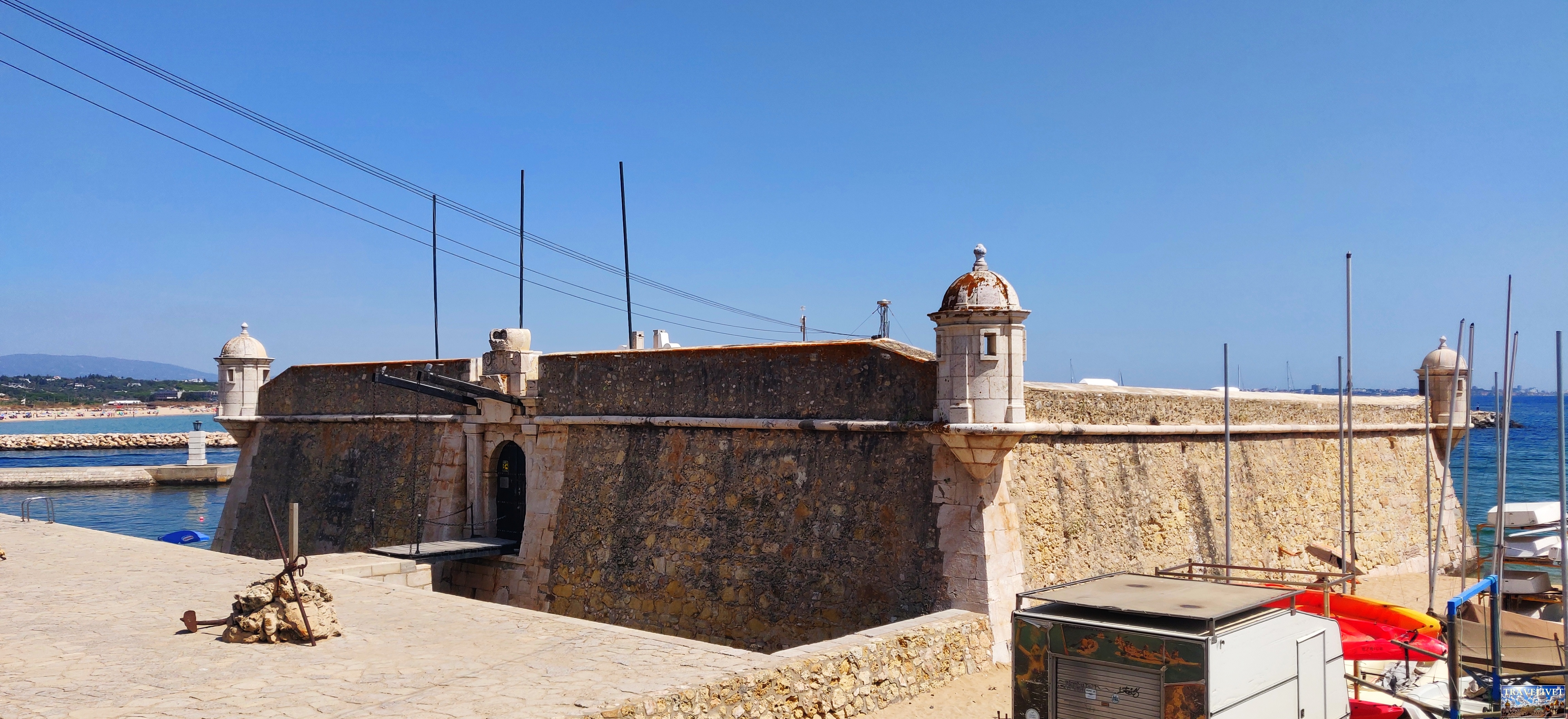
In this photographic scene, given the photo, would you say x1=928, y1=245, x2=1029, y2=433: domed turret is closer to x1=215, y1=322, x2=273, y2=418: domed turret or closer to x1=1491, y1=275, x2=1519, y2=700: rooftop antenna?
x1=1491, y1=275, x2=1519, y2=700: rooftop antenna

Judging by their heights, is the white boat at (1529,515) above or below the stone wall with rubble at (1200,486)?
below

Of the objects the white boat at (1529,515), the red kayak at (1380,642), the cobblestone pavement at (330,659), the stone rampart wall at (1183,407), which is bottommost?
the white boat at (1529,515)

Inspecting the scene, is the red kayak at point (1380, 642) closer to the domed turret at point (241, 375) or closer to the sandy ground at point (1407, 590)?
the sandy ground at point (1407, 590)

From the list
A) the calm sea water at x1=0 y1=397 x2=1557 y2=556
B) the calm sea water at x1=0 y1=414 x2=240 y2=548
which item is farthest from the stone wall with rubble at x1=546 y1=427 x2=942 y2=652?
the calm sea water at x1=0 y1=414 x2=240 y2=548

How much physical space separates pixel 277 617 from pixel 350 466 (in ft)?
35.0

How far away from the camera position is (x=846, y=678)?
28.7 ft

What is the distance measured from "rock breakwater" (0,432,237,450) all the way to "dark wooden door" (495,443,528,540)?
62201 mm

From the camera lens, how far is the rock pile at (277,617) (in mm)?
9312

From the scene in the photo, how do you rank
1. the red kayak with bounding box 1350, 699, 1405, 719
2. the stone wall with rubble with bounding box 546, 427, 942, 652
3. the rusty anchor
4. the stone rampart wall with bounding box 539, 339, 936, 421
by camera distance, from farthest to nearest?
the stone rampart wall with bounding box 539, 339, 936, 421
the stone wall with rubble with bounding box 546, 427, 942, 652
the rusty anchor
the red kayak with bounding box 1350, 699, 1405, 719

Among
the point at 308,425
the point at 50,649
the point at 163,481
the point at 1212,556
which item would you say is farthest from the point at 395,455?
the point at 163,481

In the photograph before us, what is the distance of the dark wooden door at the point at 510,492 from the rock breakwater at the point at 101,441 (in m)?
62.2

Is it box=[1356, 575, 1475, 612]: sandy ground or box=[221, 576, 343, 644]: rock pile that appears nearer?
box=[221, 576, 343, 644]: rock pile

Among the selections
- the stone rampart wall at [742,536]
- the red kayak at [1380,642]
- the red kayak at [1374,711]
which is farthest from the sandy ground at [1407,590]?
the stone rampart wall at [742,536]

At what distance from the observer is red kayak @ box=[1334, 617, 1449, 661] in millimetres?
9750
